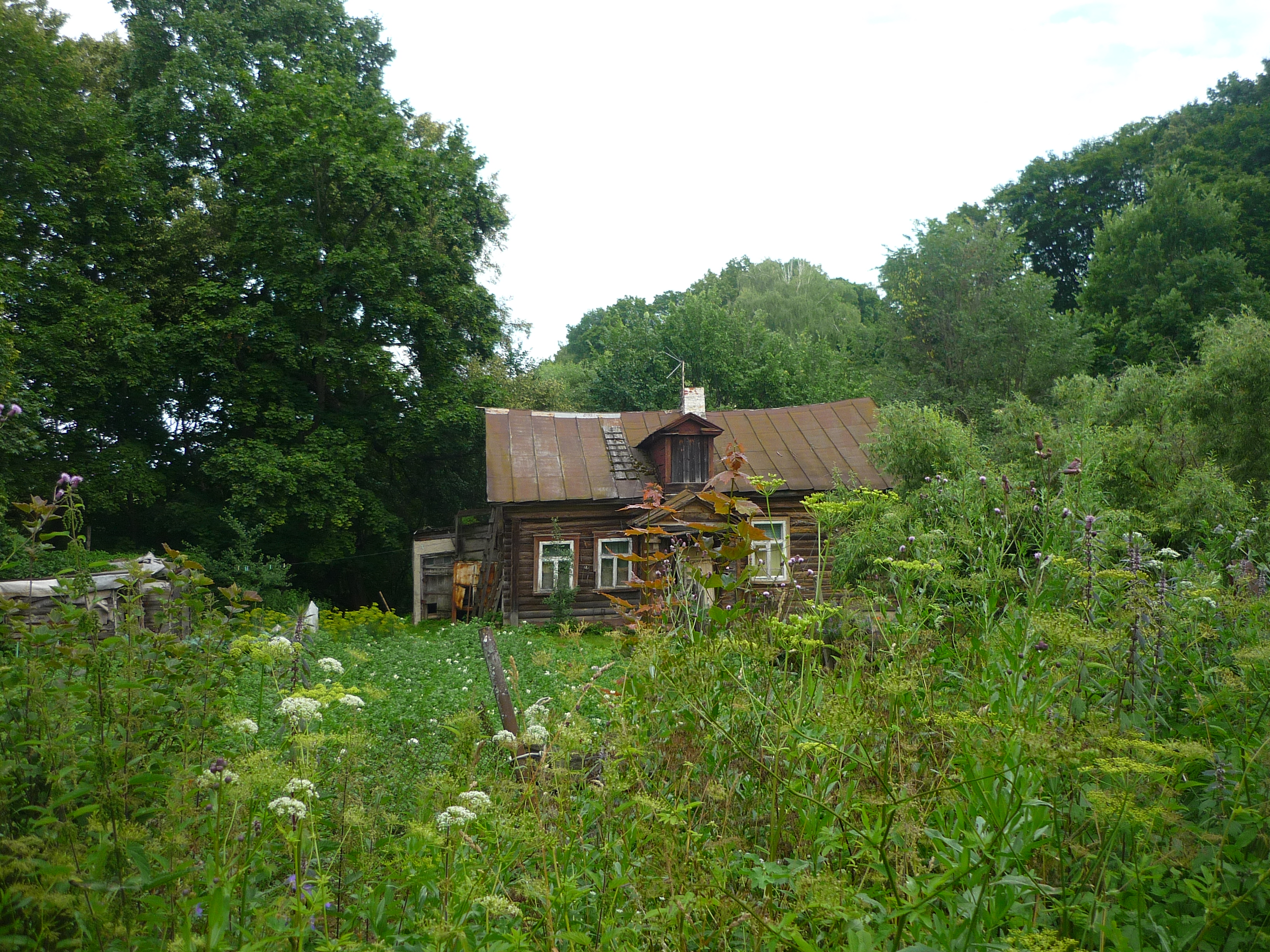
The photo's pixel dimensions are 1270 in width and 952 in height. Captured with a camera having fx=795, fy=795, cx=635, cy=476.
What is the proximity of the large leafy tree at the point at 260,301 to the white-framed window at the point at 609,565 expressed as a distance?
5291mm

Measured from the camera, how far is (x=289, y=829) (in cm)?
198

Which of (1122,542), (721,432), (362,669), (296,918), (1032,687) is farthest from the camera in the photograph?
(721,432)

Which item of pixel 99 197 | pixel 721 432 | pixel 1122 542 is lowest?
pixel 1122 542

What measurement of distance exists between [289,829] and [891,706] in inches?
66.7

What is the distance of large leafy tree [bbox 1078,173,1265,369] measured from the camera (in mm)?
24062

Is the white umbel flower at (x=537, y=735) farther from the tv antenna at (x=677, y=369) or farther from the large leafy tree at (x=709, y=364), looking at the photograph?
the tv antenna at (x=677, y=369)

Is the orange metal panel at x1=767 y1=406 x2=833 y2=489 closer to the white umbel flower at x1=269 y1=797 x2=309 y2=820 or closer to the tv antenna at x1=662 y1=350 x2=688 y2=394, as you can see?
the tv antenna at x1=662 y1=350 x2=688 y2=394

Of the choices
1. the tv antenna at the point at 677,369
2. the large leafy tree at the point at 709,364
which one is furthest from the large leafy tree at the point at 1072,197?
the tv antenna at the point at 677,369

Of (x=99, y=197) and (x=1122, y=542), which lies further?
(x=99, y=197)

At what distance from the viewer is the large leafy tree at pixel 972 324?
23.7m

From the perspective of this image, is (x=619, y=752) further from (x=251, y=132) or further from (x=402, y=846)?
(x=251, y=132)

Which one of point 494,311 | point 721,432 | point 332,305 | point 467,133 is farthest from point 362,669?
point 467,133

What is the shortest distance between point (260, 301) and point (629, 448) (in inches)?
369

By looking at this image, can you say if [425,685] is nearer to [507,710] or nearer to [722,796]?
[507,710]
